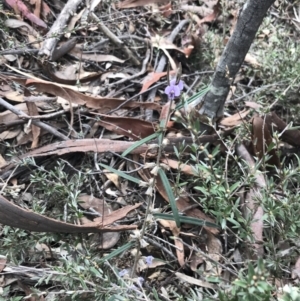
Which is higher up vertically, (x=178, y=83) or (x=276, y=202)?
(x=178, y=83)

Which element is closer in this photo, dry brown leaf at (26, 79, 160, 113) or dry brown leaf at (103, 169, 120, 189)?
dry brown leaf at (103, 169, 120, 189)

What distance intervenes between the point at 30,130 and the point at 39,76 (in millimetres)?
287

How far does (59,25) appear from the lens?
2.12 meters

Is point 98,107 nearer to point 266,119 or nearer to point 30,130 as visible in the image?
point 30,130

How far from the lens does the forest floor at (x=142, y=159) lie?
4.56ft

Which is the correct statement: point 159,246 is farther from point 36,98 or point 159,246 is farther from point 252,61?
point 252,61

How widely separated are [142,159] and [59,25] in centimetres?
77

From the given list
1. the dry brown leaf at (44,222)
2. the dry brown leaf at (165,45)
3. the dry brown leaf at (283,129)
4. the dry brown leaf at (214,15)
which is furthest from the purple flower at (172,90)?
the dry brown leaf at (214,15)

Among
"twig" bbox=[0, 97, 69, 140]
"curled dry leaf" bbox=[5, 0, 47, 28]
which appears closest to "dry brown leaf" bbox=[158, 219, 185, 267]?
"twig" bbox=[0, 97, 69, 140]

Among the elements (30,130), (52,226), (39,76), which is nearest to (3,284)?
(52,226)

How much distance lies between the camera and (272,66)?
2102mm

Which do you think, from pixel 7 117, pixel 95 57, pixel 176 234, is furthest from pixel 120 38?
pixel 176 234

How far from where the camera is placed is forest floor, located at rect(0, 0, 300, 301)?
54.7 inches

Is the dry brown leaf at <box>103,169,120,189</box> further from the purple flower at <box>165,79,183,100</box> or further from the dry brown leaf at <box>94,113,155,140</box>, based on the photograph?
the purple flower at <box>165,79,183,100</box>
